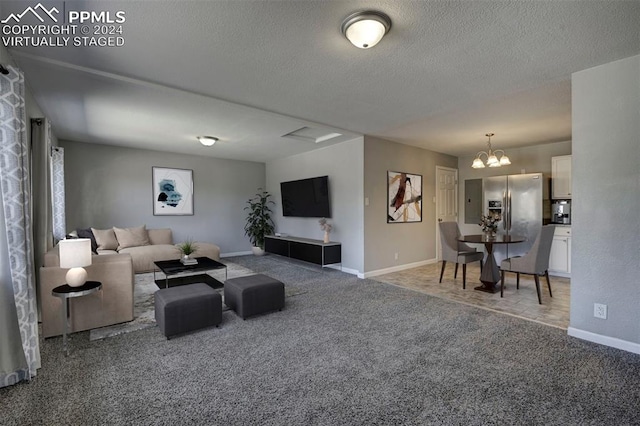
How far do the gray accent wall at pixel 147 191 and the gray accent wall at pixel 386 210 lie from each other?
379cm

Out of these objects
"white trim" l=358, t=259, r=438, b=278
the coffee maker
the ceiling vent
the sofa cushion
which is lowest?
"white trim" l=358, t=259, r=438, b=278

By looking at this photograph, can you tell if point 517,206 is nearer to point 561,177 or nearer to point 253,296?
point 561,177

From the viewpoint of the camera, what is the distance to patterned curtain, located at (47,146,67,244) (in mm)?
4613

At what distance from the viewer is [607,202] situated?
259cm

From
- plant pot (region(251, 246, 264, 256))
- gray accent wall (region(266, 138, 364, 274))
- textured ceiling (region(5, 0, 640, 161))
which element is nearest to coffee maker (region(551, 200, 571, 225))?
textured ceiling (region(5, 0, 640, 161))

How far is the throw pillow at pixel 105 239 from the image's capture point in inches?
212

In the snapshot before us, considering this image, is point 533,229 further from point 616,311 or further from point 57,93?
point 57,93

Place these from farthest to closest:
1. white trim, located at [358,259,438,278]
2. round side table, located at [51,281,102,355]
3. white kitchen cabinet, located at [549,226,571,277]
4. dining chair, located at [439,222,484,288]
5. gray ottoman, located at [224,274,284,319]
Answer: white trim, located at [358,259,438,278], white kitchen cabinet, located at [549,226,571,277], dining chair, located at [439,222,484,288], gray ottoman, located at [224,274,284,319], round side table, located at [51,281,102,355]

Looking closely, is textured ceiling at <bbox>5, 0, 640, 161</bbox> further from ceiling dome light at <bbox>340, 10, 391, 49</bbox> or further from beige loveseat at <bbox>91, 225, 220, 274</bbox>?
beige loveseat at <bbox>91, 225, 220, 274</bbox>

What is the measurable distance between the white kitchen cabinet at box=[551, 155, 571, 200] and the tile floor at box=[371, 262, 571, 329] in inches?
56.7

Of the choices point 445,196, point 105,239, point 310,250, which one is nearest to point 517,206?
point 445,196

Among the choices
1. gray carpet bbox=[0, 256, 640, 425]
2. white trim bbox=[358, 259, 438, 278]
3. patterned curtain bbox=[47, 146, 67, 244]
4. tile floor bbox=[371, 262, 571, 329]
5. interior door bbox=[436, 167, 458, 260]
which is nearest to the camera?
gray carpet bbox=[0, 256, 640, 425]

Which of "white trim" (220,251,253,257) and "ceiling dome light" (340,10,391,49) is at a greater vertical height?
"ceiling dome light" (340,10,391,49)

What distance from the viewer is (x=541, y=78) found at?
2.83m
